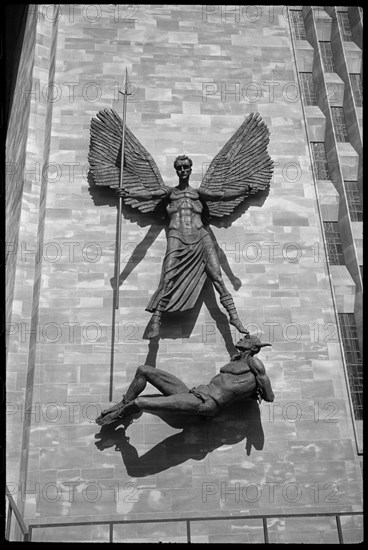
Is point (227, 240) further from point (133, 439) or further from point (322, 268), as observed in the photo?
point (133, 439)

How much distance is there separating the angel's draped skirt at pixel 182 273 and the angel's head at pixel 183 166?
1.37 metres

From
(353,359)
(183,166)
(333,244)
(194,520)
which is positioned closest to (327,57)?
(333,244)

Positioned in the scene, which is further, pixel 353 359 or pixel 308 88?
pixel 308 88

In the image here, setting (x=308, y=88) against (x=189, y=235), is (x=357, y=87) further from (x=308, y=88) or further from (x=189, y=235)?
(x=189, y=235)

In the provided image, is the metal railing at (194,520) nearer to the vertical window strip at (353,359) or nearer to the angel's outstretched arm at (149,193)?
the vertical window strip at (353,359)

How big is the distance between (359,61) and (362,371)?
8722mm

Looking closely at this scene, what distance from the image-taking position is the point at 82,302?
15.1 meters

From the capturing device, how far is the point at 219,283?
14.7m

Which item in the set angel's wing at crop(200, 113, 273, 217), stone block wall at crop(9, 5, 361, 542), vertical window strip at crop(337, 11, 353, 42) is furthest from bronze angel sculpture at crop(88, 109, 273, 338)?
vertical window strip at crop(337, 11, 353, 42)

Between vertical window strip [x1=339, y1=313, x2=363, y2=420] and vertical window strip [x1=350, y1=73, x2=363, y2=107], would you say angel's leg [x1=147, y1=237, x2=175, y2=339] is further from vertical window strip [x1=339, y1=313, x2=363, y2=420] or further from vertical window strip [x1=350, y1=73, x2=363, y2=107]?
vertical window strip [x1=350, y1=73, x2=363, y2=107]

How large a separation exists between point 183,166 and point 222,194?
105cm

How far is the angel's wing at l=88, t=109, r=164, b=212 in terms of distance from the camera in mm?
15734

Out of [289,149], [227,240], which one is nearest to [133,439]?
[227,240]

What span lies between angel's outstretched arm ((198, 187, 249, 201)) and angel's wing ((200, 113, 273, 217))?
0.10m
